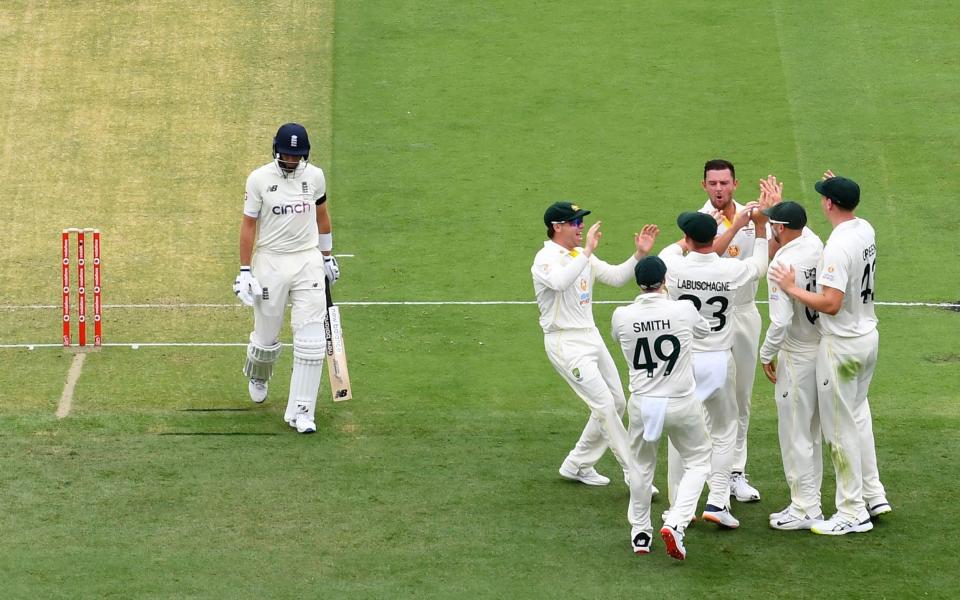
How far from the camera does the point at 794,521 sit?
10047mm

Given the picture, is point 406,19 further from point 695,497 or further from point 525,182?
point 695,497

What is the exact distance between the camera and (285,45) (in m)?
21.8

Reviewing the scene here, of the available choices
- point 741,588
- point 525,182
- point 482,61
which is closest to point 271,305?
point 741,588

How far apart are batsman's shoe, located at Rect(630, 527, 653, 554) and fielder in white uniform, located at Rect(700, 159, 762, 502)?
1.19 meters

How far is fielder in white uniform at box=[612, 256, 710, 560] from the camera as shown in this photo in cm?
931

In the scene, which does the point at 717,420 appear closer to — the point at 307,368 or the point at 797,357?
the point at 797,357

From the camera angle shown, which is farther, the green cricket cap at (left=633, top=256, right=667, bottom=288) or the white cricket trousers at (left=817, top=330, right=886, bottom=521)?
the white cricket trousers at (left=817, top=330, right=886, bottom=521)

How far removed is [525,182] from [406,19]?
5127mm

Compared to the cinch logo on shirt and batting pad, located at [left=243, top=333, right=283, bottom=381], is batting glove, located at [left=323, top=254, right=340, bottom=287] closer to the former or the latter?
the cinch logo on shirt

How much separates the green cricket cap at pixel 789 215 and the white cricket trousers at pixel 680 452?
1478 mm

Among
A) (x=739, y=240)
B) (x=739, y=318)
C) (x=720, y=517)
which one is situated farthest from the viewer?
(x=739, y=240)

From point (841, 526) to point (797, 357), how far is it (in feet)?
4.09

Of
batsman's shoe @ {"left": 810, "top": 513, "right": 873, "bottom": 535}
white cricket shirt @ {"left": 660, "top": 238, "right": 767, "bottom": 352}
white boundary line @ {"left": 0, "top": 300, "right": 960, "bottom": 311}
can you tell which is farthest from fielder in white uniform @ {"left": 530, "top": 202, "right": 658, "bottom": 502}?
white boundary line @ {"left": 0, "top": 300, "right": 960, "bottom": 311}

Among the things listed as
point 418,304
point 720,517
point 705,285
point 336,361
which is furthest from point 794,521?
point 418,304
